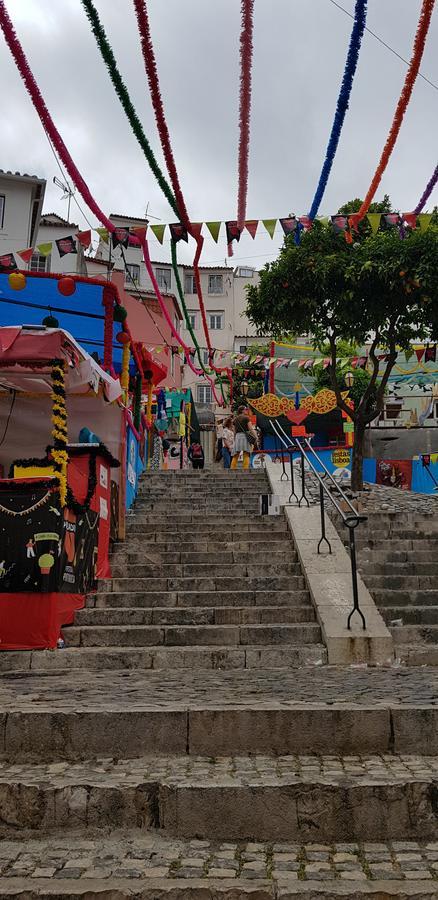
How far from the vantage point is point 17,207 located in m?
25.5

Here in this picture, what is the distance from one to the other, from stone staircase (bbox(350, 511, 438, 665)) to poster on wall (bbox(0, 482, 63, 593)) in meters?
3.40

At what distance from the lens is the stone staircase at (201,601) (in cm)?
622

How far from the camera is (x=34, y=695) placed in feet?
15.5

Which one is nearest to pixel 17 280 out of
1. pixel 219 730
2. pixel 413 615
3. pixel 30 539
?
pixel 30 539

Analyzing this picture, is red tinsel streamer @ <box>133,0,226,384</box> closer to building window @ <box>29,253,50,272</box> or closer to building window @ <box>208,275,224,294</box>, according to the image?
building window @ <box>29,253,50,272</box>

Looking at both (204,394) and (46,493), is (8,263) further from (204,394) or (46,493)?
(204,394)

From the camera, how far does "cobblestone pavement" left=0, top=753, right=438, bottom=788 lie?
3.42 meters

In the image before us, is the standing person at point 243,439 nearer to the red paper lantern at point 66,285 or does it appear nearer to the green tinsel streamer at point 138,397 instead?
the green tinsel streamer at point 138,397

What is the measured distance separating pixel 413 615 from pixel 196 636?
7.70ft

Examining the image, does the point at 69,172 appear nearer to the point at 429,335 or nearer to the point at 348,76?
the point at 348,76

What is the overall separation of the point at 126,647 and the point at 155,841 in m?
3.41

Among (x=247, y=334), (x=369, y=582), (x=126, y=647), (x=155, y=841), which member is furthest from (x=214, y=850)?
(x=247, y=334)

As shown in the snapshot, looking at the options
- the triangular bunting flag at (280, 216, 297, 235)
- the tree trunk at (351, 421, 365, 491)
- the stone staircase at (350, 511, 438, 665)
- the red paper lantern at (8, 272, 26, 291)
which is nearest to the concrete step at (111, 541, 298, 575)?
the stone staircase at (350, 511, 438, 665)

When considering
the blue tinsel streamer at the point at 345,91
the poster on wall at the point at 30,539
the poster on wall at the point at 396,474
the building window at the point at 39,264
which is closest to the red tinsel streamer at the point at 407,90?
the blue tinsel streamer at the point at 345,91
